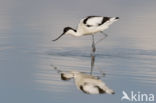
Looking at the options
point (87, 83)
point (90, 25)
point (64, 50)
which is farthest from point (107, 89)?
point (90, 25)

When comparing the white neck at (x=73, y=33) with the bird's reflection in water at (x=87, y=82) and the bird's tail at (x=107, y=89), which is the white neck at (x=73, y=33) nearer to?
the bird's reflection in water at (x=87, y=82)

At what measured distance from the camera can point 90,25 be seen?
48.4 feet

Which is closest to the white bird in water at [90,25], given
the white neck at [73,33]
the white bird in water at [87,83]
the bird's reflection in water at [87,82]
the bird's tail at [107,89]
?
the white neck at [73,33]

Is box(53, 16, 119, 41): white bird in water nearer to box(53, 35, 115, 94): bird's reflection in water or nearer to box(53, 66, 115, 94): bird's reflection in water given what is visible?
box(53, 35, 115, 94): bird's reflection in water

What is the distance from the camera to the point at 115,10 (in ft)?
61.8

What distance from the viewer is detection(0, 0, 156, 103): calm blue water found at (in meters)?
10.9

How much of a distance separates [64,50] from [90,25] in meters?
1.16

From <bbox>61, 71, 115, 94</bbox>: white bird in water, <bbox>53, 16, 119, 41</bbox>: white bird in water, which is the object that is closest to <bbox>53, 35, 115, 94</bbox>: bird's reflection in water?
<bbox>61, 71, 115, 94</bbox>: white bird in water

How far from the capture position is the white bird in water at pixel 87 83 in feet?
35.7

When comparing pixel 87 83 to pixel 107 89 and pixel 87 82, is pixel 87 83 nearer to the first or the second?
pixel 87 82

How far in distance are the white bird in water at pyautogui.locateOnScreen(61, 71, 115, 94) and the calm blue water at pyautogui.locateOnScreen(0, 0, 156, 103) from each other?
0.34 feet

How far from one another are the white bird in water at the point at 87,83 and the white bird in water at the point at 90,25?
286cm

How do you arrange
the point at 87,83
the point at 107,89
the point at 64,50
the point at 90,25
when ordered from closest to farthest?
the point at 107,89 → the point at 87,83 → the point at 64,50 → the point at 90,25

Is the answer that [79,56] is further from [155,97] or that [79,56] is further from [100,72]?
[155,97]
